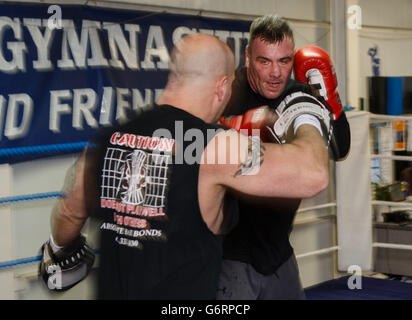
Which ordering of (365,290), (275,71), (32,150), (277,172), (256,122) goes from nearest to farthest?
1. (277,172)
2. (256,122)
3. (275,71)
4. (32,150)
5. (365,290)

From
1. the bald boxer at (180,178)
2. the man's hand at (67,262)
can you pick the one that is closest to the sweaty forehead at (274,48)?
the bald boxer at (180,178)

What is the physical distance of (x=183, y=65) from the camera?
1406 mm

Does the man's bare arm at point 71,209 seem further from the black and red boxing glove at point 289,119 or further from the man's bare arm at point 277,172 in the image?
the black and red boxing glove at point 289,119

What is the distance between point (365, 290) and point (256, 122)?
2283 millimetres

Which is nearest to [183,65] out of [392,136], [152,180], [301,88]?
[152,180]

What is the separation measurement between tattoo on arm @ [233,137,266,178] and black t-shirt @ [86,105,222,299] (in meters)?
0.10

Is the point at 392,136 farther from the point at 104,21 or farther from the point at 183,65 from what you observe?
the point at 183,65

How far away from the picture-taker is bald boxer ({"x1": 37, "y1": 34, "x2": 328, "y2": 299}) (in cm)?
134

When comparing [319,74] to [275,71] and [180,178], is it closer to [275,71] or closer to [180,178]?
[275,71]

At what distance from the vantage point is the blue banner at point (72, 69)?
2699 millimetres

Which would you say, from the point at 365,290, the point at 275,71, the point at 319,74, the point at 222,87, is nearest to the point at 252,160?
the point at 222,87

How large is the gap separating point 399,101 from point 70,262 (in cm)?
334

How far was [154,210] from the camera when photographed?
4.48 ft

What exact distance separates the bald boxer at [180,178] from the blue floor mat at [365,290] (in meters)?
2.36
